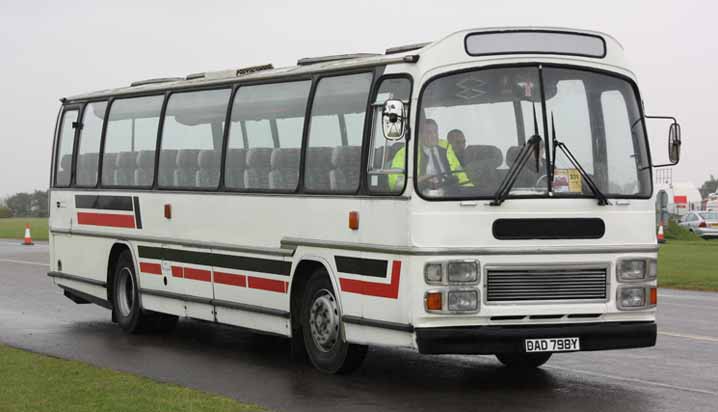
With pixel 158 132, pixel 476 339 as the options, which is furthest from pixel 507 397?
pixel 158 132

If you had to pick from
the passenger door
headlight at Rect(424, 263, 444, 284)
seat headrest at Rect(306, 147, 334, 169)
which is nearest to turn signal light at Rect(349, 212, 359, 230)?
seat headrest at Rect(306, 147, 334, 169)

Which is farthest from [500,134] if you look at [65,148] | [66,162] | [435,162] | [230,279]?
[65,148]

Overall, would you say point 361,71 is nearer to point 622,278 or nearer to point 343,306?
point 343,306

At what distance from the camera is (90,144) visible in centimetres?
1783

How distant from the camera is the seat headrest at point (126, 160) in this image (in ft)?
54.5

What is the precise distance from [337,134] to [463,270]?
2.19 m

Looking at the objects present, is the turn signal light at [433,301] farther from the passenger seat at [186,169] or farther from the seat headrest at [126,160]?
the seat headrest at [126,160]

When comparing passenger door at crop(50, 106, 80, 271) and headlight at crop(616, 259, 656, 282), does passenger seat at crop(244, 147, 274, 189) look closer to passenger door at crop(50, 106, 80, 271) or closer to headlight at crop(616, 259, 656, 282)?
headlight at crop(616, 259, 656, 282)

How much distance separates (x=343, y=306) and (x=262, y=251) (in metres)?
1.76

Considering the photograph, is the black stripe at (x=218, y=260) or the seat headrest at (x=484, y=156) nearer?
the seat headrest at (x=484, y=156)

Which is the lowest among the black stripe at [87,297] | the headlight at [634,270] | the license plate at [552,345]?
the black stripe at [87,297]

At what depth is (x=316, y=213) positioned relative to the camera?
12531 mm

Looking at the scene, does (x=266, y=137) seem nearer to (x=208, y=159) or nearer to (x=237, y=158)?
(x=237, y=158)

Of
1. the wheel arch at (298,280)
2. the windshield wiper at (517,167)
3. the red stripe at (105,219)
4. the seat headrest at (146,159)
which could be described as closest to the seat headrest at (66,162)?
the red stripe at (105,219)
